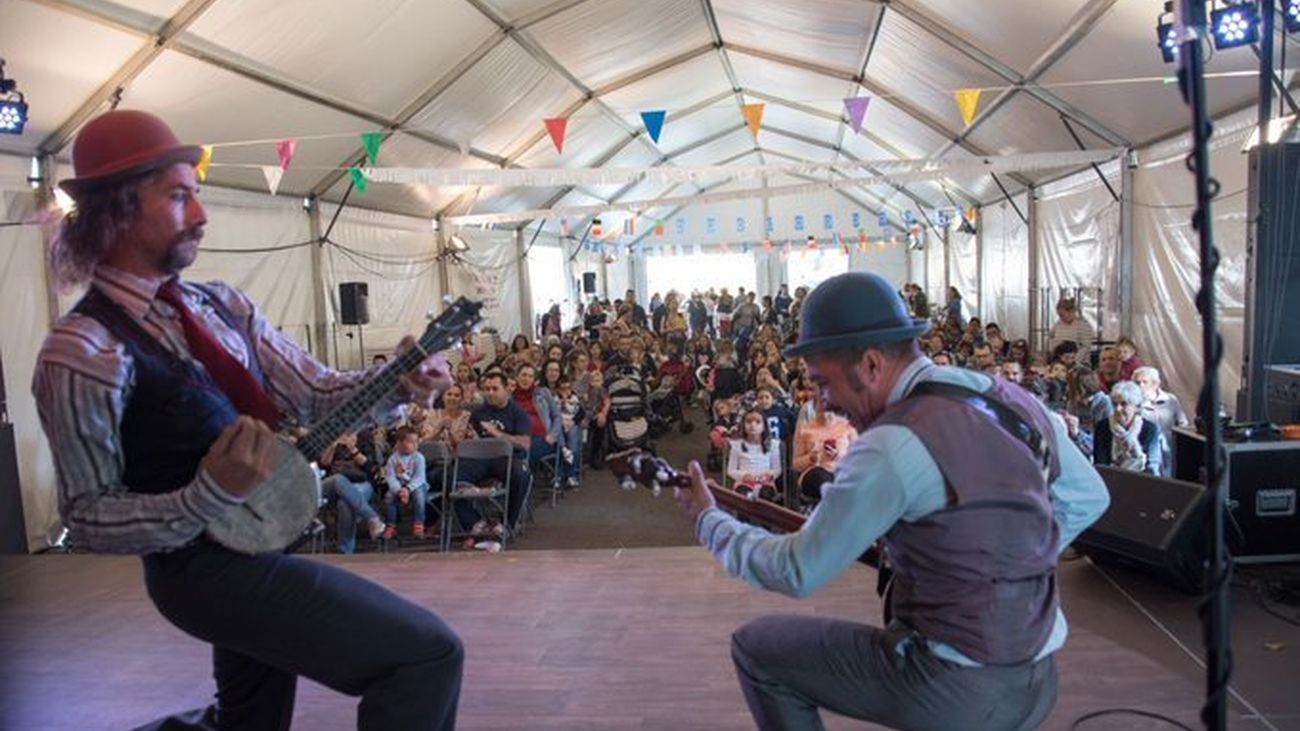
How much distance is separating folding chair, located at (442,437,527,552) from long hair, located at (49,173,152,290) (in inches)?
177

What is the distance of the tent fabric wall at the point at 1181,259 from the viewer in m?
6.83

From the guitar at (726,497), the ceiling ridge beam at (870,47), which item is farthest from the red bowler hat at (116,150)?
the ceiling ridge beam at (870,47)

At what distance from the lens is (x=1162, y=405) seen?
18.6ft

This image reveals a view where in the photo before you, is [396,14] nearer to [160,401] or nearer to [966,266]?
[160,401]

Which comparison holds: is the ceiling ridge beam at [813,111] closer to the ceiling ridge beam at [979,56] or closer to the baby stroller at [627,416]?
the ceiling ridge beam at [979,56]

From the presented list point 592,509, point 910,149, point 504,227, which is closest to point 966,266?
point 910,149

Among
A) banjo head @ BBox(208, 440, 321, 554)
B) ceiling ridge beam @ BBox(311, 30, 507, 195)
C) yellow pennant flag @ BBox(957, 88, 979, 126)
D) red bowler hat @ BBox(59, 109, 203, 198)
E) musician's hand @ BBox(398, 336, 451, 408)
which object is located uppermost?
ceiling ridge beam @ BBox(311, 30, 507, 195)

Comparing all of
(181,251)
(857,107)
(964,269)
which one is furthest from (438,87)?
(964,269)

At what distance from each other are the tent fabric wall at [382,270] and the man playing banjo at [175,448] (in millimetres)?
9371

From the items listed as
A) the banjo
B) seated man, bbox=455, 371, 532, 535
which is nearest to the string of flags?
seated man, bbox=455, 371, 532, 535

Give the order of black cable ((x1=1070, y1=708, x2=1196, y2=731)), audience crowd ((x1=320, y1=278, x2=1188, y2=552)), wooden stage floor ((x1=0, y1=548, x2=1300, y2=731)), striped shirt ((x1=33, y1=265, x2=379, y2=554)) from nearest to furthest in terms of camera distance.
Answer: striped shirt ((x1=33, y1=265, x2=379, y2=554)), black cable ((x1=1070, y1=708, x2=1196, y2=731)), wooden stage floor ((x1=0, y1=548, x2=1300, y2=731)), audience crowd ((x1=320, y1=278, x2=1188, y2=552))

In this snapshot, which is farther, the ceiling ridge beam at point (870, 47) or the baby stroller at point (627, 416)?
the ceiling ridge beam at point (870, 47)

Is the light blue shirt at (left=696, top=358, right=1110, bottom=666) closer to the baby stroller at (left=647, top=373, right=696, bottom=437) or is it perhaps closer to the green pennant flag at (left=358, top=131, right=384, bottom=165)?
the green pennant flag at (left=358, top=131, right=384, bottom=165)

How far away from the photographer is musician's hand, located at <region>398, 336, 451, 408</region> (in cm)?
172
